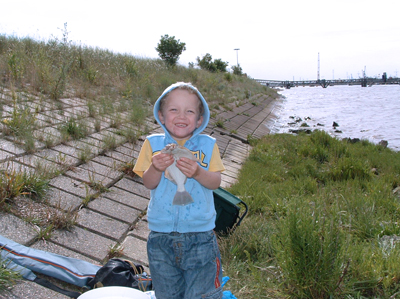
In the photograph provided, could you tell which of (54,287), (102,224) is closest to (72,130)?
(102,224)

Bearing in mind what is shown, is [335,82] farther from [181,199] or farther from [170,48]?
[181,199]

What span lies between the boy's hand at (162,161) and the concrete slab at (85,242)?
4.97 feet

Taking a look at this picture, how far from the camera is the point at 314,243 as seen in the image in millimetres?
2779

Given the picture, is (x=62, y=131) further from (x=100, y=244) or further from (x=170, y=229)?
(x=170, y=229)

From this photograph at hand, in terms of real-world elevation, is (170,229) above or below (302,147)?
above

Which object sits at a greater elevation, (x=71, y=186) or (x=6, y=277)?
(x=71, y=186)

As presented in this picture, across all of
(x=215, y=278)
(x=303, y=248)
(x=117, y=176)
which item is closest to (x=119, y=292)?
(x=215, y=278)

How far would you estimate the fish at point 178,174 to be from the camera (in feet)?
7.22

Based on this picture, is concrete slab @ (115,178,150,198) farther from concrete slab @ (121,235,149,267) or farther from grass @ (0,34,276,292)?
concrete slab @ (121,235,149,267)

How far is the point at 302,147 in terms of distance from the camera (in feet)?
32.7

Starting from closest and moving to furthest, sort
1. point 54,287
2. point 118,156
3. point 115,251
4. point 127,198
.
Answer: point 54,287
point 115,251
point 127,198
point 118,156

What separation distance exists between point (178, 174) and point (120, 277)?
3.53ft

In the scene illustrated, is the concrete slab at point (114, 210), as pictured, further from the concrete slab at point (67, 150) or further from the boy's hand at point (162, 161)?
the boy's hand at point (162, 161)

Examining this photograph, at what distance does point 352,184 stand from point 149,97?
6503mm
